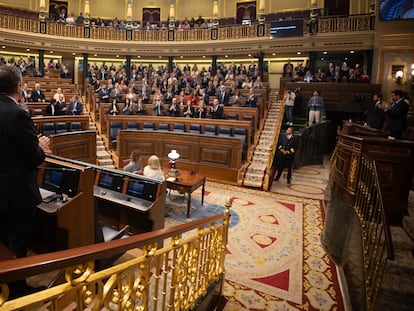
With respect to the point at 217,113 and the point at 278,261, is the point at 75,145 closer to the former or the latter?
the point at 217,113

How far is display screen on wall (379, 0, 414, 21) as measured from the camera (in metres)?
10.6

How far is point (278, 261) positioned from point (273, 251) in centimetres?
25

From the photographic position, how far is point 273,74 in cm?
1705

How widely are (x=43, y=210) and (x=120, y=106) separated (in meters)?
7.65

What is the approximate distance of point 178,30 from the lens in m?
15.6

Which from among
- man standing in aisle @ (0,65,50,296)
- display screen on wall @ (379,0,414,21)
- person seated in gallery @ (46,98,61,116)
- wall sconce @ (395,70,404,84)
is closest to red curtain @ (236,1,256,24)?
display screen on wall @ (379,0,414,21)

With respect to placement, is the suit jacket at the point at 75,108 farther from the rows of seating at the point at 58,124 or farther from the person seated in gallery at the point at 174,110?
the person seated in gallery at the point at 174,110

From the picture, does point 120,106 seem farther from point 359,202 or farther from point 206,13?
point 206,13

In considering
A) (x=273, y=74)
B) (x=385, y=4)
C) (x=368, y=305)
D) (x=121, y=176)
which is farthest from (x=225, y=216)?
(x=273, y=74)

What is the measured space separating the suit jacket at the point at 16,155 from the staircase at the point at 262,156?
5.70m

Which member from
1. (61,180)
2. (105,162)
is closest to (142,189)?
(61,180)

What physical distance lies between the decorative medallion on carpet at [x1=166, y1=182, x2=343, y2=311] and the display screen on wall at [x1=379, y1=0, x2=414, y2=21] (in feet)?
29.6

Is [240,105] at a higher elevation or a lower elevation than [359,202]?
higher

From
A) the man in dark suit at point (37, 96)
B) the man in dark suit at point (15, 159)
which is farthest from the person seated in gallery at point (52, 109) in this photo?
the man in dark suit at point (15, 159)
